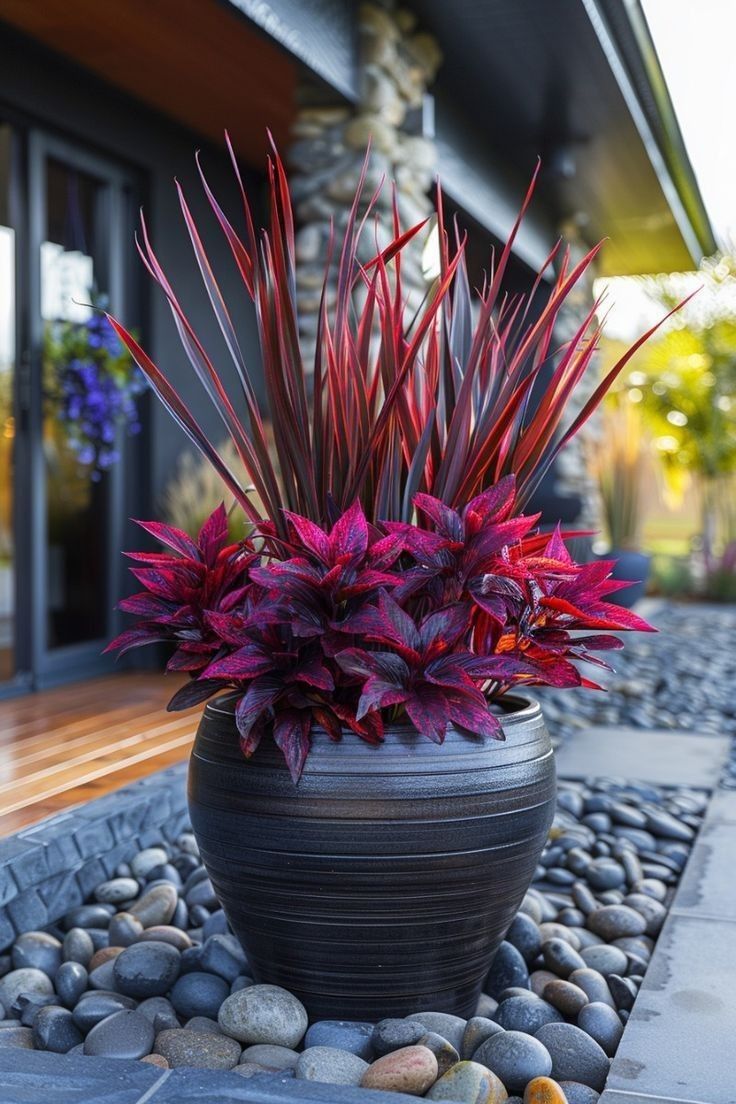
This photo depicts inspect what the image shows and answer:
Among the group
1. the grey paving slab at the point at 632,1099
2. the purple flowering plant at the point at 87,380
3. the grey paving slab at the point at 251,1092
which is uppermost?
the purple flowering plant at the point at 87,380

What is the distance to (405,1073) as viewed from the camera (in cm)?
131

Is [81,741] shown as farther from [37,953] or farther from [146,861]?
[37,953]

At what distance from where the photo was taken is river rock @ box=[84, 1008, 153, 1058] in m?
1.42

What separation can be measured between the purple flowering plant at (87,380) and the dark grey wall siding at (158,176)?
23.0 inches

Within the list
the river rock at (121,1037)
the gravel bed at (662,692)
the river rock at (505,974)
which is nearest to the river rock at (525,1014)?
the river rock at (505,974)

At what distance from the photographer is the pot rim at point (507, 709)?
145 cm

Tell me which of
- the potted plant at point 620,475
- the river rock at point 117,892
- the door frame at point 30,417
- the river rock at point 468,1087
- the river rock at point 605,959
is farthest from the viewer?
the potted plant at point 620,475

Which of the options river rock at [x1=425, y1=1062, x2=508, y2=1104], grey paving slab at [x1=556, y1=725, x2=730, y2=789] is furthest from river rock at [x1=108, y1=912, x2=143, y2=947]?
grey paving slab at [x1=556, y1=725, x2=730, y2=789]

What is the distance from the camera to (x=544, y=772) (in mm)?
1510

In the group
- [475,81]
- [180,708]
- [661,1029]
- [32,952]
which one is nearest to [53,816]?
[32,952]

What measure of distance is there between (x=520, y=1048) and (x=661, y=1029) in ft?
0.67

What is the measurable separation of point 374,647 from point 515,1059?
0.55 meters

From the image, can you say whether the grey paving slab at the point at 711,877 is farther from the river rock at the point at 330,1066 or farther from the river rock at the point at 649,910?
the river rock at the point at 330,1066

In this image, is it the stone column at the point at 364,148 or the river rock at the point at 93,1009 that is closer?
the river rock at the point at 93,1009
